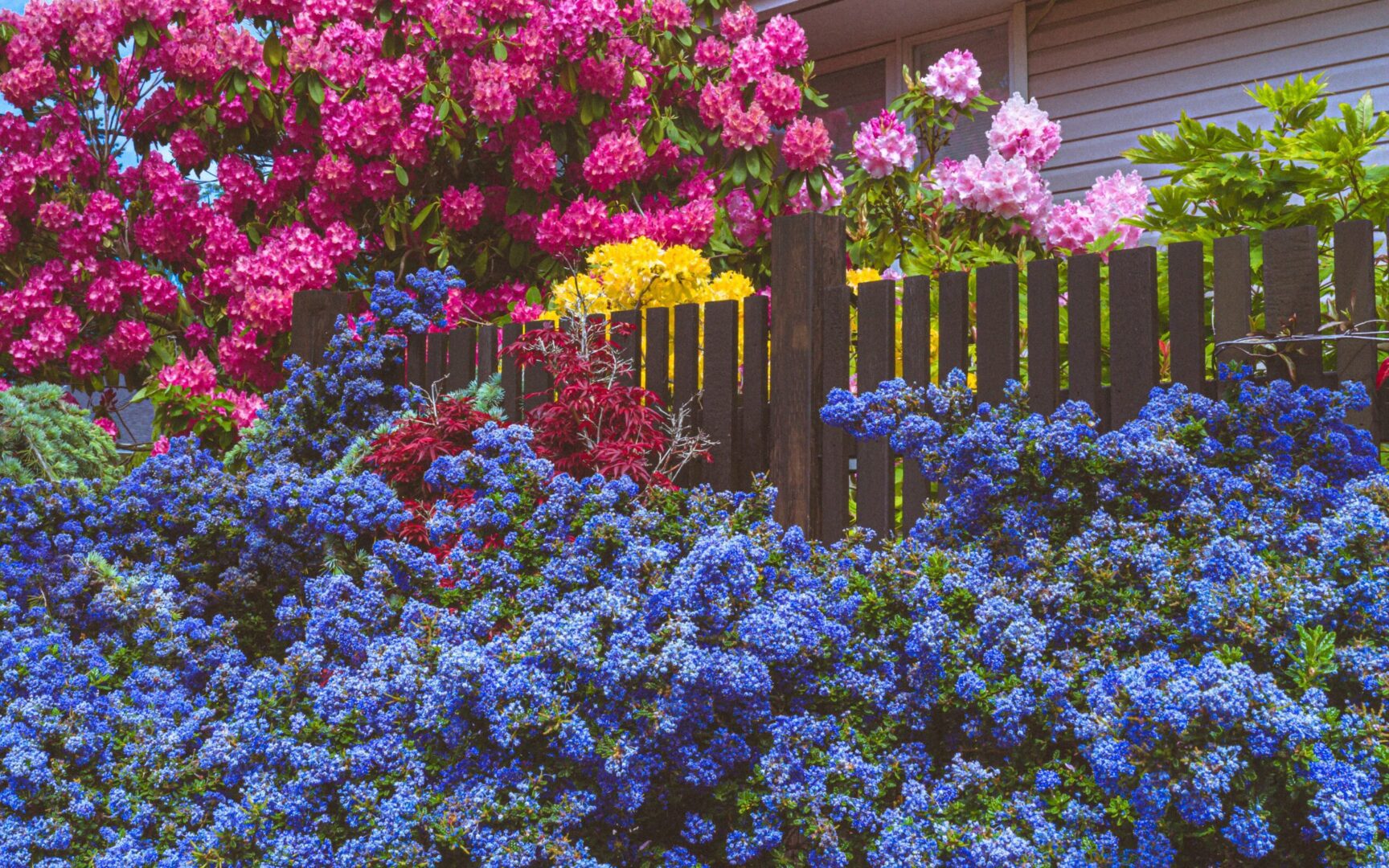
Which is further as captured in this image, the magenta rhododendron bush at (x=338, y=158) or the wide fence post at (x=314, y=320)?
the magenta rhododendron bush at (x=338, y=158)

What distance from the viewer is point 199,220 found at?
5613mm

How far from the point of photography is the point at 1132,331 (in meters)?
2.56

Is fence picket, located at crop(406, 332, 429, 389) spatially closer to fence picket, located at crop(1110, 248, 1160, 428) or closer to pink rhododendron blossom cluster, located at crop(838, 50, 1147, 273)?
pink rhododendron blossom cluster, located at crop(838, 50, 1147, 273)

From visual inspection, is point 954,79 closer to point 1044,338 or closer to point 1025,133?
point 1025,133

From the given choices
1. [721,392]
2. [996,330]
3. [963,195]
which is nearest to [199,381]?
[721,392]

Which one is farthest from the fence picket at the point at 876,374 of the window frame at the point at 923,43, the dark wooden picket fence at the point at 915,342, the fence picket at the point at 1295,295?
the window frame at the point at 923,43

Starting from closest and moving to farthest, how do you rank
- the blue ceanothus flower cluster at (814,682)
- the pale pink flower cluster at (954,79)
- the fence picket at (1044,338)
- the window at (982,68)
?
the blue ceanothus flower cluster at (814,682)
the fence picket at (1044,338)
the pale pink flower cluster at (954,79)
the window at (982,68)

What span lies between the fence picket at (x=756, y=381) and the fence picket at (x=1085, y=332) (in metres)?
0.95

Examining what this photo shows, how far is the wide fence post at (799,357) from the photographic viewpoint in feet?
10.0

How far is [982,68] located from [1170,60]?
1110mm

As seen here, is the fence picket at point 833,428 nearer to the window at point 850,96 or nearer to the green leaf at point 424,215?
the green leaf at point 424,215

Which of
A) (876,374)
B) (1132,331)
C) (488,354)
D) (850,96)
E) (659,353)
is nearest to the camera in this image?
(1132,331)

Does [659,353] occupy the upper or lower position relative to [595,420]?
upper

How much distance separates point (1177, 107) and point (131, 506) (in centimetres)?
556
